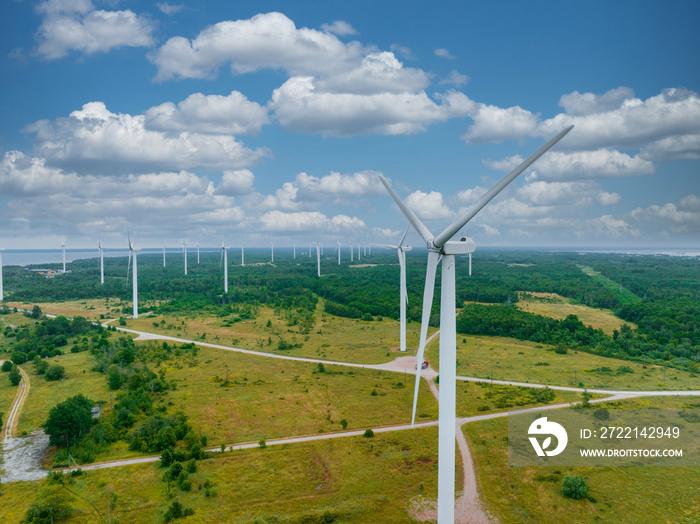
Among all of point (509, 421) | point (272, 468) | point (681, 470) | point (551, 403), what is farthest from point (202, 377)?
point (681, 470)

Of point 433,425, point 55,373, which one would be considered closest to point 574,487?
point 433,425

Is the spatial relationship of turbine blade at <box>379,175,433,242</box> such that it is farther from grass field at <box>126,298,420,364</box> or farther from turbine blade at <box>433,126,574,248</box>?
grass field at <box>126,298,420,364</box>

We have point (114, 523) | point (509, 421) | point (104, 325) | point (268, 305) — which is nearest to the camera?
point (114, 523)

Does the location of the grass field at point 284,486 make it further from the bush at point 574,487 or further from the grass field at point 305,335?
the grass field at point 305,335

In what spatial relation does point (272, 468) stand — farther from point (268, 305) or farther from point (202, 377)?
point (268, 305)

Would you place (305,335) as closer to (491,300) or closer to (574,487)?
(491,300)

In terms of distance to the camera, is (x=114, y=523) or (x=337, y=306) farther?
(x=337, y=306)
